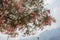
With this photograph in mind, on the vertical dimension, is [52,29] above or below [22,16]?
below

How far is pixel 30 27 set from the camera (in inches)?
51.4

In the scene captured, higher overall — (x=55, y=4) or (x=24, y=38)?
(x=55, y=4)

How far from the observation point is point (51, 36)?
1327mm

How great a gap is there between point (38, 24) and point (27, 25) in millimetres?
103

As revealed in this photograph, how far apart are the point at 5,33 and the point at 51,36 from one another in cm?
43

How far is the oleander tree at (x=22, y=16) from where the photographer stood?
4.21ft

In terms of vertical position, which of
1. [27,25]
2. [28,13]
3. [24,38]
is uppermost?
[28,13]

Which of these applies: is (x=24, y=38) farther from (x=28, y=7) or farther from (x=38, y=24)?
(x=28, y=7)

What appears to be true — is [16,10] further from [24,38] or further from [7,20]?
[24,38]

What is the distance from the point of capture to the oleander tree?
1282 millimetres

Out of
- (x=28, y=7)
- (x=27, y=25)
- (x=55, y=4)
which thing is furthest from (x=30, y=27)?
(x=55, y=4)

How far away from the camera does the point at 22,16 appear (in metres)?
1.29

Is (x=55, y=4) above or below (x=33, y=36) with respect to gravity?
above

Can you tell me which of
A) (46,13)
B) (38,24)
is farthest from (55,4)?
(38,24)
